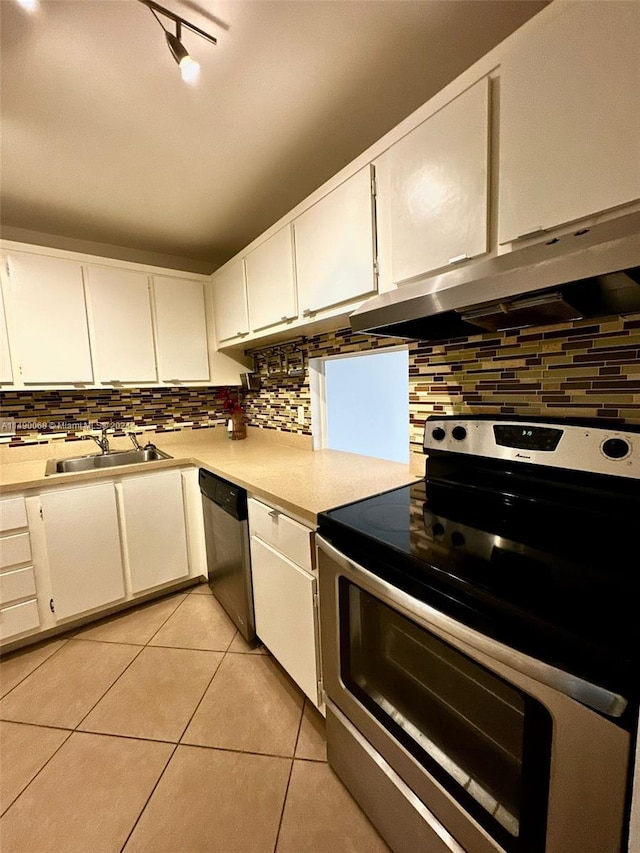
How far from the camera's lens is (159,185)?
174cm

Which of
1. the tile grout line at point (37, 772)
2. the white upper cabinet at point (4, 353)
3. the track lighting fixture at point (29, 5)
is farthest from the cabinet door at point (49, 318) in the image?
the tile grout line at point (37, 772)

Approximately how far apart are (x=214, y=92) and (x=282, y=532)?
5.21ft

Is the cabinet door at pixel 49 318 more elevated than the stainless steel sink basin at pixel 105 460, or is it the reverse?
the cabinet door at pixel 49 318

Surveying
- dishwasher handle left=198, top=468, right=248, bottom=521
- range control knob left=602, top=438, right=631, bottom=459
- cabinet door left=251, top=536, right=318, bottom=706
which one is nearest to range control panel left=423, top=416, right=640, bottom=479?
range control knob left=602, top=438, right=631, bottom=459

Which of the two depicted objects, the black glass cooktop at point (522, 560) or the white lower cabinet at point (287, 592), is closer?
the black glass cooktop at point (522, 560)

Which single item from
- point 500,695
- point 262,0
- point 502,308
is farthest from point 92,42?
point 500,695

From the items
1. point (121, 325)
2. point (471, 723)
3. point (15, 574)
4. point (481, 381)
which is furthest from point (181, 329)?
point (471, 723)

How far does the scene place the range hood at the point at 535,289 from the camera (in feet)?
2.16

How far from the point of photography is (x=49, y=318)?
6.49 feet

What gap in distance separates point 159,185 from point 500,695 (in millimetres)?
2354

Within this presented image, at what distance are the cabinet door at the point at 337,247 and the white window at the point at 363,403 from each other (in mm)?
393

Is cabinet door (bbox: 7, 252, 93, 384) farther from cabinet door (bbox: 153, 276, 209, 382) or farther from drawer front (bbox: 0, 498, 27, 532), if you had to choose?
drawer front (bbox: 0, 498, 27, 532)

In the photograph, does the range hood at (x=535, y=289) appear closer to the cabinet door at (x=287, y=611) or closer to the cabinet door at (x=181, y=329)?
the cabinet door at (x=287, y=611)

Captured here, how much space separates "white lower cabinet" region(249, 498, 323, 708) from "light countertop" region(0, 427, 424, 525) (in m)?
0.08
